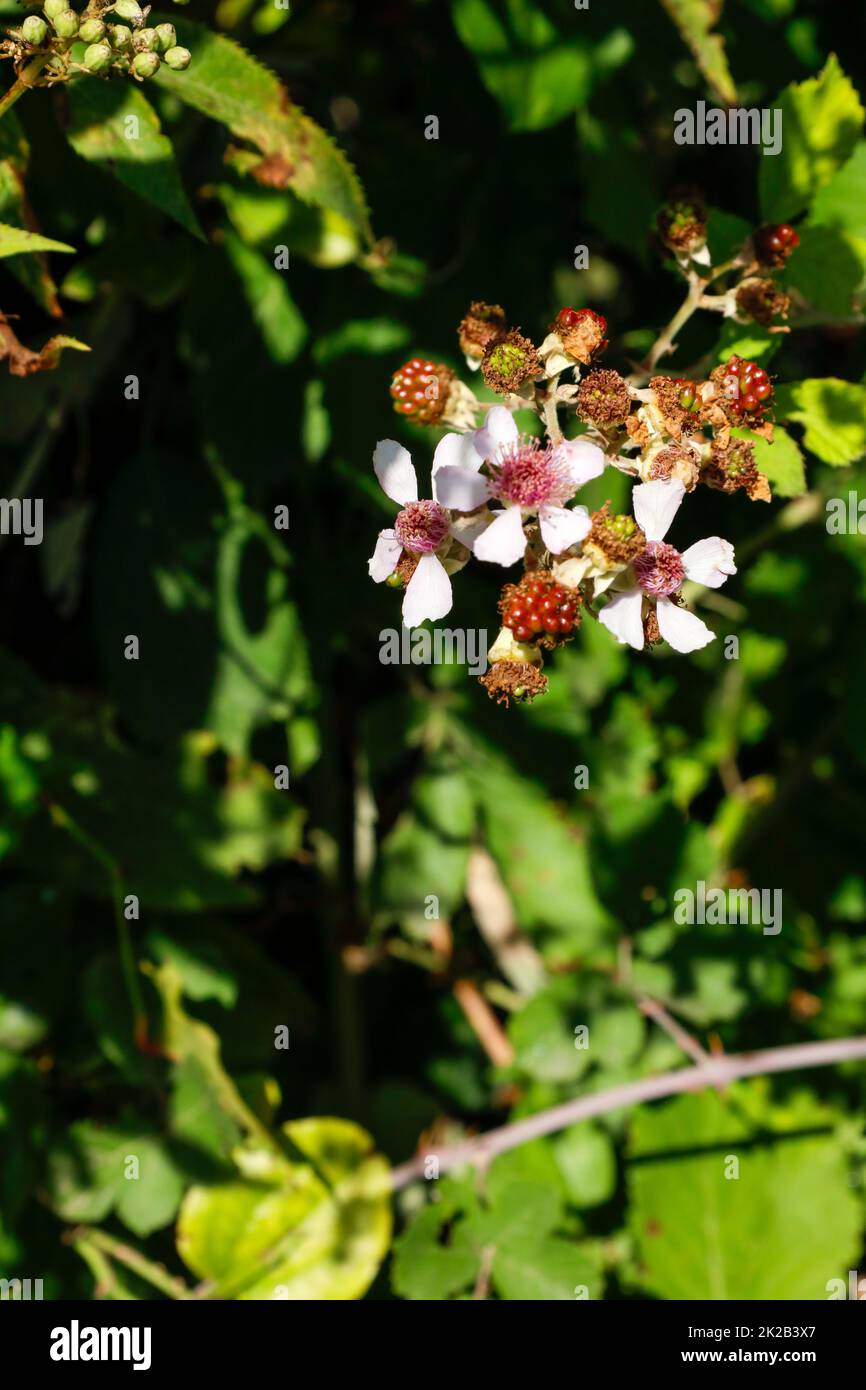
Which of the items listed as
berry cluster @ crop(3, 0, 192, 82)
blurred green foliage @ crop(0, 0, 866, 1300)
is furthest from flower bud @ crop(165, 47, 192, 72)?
blurred green foliage @ crop(0, 0, 866, 1300)

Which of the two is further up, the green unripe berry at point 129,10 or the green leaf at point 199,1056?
the green unripe berry at point 129,10

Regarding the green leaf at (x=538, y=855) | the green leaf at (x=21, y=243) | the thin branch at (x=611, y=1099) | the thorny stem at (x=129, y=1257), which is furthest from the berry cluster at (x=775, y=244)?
the thorny stem at (x=129, y=1257)

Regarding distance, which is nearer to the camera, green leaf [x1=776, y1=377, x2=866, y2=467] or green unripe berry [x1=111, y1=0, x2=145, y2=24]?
green unripe berry [x1=111, y1=0, x2=145, y2=24]

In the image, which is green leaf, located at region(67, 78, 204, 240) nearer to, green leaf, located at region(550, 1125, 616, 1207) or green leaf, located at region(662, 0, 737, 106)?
green leaf, located at region(662, 0, 737, 106)

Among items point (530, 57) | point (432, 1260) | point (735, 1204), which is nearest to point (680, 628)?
point (530, 57)

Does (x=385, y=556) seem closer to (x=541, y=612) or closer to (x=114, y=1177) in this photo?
(x=541, y=612)

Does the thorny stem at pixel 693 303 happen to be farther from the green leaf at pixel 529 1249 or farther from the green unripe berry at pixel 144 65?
the green leaf at pixel 529 1249
